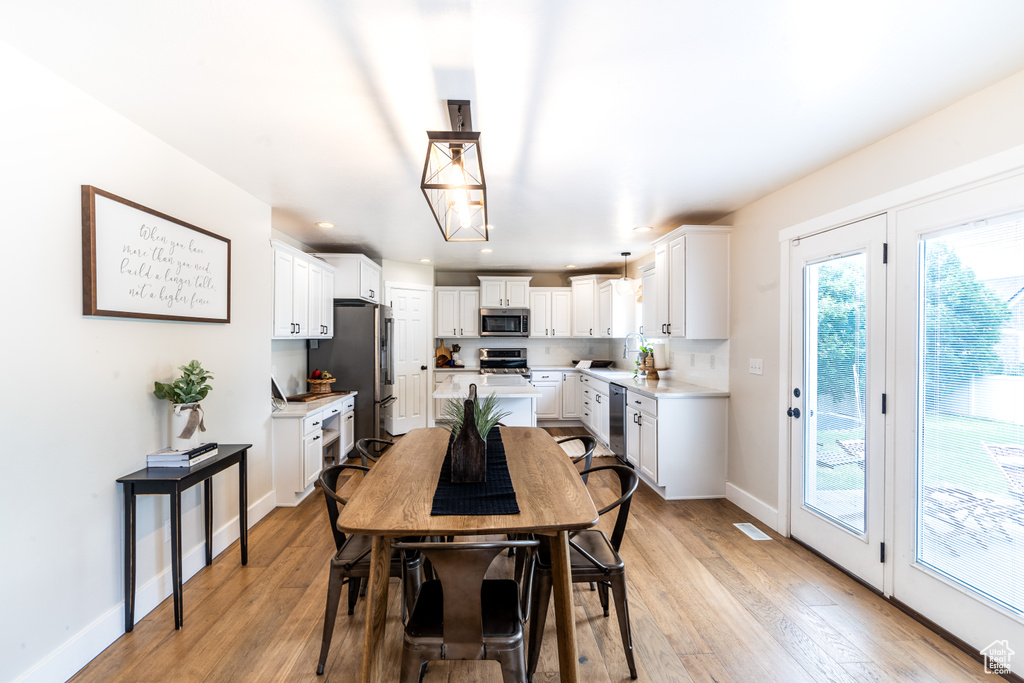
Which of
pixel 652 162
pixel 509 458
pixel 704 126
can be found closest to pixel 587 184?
pixel 652 162

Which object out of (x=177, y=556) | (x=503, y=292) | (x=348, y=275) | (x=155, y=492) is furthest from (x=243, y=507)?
(x=503, y=292)

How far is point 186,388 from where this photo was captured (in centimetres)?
225

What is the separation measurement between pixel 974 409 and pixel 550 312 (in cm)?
516

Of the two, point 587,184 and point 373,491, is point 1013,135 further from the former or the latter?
point 373,491

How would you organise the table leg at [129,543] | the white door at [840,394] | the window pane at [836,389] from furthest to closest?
1. the window pane at [836,389]
2. the white door at [840,394]
3. the table leg at [129,543]

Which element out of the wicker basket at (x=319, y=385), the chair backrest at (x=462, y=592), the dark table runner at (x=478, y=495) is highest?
the wicker basket at (x=319, y=385)

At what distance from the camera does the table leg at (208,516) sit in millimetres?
2549

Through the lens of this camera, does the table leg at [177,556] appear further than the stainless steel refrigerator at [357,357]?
No

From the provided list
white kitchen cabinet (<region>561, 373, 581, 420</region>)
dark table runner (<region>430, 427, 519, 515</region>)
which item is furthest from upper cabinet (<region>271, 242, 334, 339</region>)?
white kitchen cabinet (<region>561, 373, 581, 420</region>)

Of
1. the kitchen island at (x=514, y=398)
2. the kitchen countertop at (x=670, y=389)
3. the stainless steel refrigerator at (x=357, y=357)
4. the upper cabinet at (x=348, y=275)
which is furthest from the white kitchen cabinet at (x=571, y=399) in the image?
the upper cabinet at (x=348, y=275)

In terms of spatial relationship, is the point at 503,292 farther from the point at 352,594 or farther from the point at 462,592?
the point at 462,592

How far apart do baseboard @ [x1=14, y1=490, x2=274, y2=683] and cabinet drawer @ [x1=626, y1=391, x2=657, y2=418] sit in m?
3.37

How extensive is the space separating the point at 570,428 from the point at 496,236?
10.8 feet

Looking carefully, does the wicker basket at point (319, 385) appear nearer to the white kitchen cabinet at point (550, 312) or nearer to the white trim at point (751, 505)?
the white kitchen cabinet at point (550, 312)
